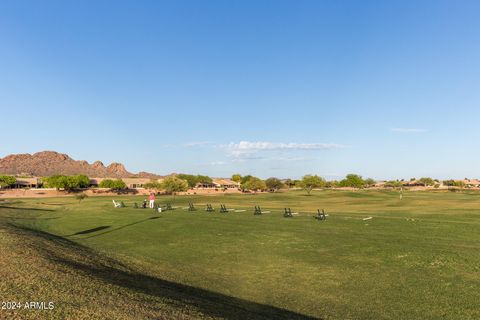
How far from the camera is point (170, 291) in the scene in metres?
13.7

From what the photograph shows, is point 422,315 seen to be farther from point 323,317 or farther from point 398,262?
point 398,262

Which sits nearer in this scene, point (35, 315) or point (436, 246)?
point (35, 315)

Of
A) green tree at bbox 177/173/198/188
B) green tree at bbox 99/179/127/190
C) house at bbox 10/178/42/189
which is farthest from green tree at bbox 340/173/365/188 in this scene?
house at bbox 10/178/42/189

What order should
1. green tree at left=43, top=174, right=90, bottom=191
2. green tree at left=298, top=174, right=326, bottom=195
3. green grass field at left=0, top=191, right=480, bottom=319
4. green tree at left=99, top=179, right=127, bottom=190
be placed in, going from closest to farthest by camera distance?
green grass field at left=0, top=191, right=480, bottom=319 → green tree at left=43, top=174, right=90, bottom=191 → green tree at left=298, top=174, right=326, bottom=195 → green tree at left=99, top=179, right=127, bottom=190

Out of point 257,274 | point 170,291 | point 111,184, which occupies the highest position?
point 111,184

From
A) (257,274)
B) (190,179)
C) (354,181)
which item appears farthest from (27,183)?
(257,274)

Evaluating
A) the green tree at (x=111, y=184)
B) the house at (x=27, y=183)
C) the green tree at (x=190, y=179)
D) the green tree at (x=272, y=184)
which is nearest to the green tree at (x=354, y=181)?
the green tree at (x=272, y=184)

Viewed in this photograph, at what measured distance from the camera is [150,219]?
134 feet

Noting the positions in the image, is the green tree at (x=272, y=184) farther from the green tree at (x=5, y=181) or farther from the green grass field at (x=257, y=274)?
the green grass field at (x=257, y=274)

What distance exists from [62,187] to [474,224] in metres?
127

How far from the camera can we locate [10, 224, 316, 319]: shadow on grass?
38.2ft

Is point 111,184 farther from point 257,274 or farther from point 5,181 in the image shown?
point 257,274

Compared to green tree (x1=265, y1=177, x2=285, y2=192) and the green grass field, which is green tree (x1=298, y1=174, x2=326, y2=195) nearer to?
green tree (x1=265, y1=177, x2=285, y2=192)

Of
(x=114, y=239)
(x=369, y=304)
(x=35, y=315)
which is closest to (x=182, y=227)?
(x=114, y=239)
